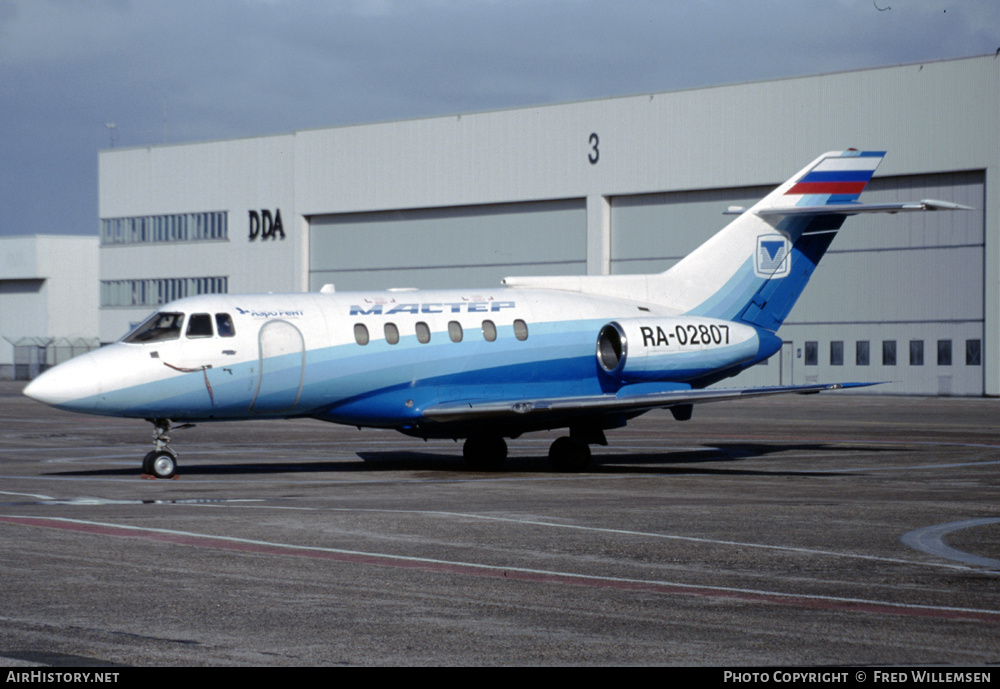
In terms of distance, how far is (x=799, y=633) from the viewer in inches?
366

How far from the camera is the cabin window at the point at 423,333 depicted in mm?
23766

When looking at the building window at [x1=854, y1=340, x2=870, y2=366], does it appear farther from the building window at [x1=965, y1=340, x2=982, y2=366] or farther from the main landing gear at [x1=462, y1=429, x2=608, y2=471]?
the main landing gear at [x1=462, y1=429, x2=608, y2=471]

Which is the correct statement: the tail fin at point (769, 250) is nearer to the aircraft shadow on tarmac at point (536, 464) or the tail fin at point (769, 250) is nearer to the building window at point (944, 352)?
the aircraft shadow on tarmac at point (536, 464)

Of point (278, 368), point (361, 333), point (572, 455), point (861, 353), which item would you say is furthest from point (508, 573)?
point (861, 353)

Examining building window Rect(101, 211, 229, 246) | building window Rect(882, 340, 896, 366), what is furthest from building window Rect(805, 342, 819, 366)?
building window Rect(101, 211, 229, 246)

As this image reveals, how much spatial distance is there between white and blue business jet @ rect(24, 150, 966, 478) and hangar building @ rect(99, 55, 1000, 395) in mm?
36190

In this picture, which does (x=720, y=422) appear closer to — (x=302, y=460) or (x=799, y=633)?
(x=302, y=460)

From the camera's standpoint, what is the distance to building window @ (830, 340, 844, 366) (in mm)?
65000

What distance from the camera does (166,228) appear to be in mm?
90750

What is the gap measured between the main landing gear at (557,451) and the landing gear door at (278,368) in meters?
3.82

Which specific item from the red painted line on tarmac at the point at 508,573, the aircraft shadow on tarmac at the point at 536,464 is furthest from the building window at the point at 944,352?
the red painted line on tarmac at the point at 508,573

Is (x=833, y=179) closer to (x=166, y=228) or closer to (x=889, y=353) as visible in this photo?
(x=889, y=353)

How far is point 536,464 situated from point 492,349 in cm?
285

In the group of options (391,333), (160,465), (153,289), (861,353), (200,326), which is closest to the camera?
(160,465)
